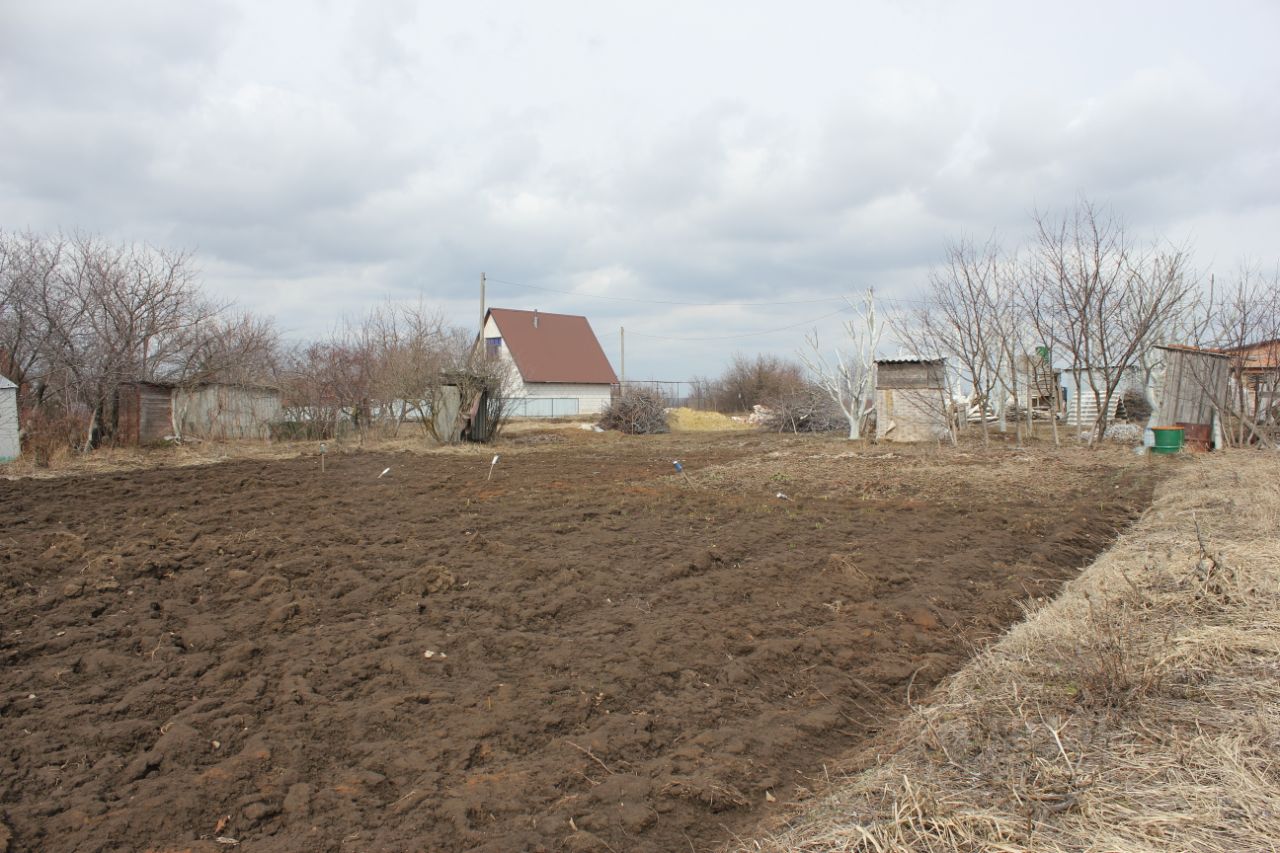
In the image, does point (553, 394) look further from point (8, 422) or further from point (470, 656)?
point (470, 656)

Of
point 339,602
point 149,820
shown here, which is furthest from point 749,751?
point 339,602

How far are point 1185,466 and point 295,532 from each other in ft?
42.4

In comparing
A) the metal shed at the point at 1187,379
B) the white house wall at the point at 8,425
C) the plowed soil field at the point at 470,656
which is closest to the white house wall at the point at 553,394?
the white house wall at the point at 8,425

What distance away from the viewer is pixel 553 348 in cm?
4259

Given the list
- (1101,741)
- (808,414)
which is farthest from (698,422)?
(1101,741)

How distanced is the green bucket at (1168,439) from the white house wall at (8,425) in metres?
20.4

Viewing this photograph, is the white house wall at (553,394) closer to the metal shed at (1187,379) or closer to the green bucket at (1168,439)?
the metal shed at (1187,379)

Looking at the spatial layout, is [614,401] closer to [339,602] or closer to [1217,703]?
[339,602]

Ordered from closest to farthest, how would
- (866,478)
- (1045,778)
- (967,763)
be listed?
(1045,778) < (967,763) < (866,478)

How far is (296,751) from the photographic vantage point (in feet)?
11.0

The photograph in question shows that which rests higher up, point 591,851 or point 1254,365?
point 1254,365

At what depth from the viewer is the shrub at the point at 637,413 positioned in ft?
99.2

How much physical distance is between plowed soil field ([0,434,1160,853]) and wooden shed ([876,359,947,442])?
10364 mm

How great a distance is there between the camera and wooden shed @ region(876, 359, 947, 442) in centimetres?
2002
